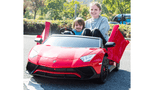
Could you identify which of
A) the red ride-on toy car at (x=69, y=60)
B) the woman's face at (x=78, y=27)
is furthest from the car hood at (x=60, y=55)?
the woman's face at (x=78, y=27)

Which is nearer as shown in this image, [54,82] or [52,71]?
[52,71]

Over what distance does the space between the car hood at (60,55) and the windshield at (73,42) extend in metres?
0.26

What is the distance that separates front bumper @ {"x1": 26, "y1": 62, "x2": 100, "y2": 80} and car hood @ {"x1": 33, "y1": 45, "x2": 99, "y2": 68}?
0.30ft

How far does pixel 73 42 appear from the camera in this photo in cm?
410

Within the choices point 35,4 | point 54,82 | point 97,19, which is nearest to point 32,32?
point 97,19

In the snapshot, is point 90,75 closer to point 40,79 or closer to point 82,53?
point 82,53

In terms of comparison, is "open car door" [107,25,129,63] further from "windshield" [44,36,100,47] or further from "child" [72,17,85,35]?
"child" [72,17,85,35]

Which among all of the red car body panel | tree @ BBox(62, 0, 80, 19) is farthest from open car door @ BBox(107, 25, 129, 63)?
tree @ BBox(62, 0, 80, 19)

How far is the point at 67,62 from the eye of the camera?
328 centimetres

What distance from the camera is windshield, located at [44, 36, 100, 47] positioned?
4031mm

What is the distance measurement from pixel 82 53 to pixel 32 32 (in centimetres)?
1862

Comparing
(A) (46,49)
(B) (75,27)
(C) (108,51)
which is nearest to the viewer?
(A) (46,49)

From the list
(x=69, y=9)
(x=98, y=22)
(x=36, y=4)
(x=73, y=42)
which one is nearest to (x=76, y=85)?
(x=73, y=42)

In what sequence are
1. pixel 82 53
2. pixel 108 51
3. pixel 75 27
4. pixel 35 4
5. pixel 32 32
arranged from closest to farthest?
pixel 82 53
pixel 108 51
pixel 75 27
pixel 32 32
pixel 35 4
